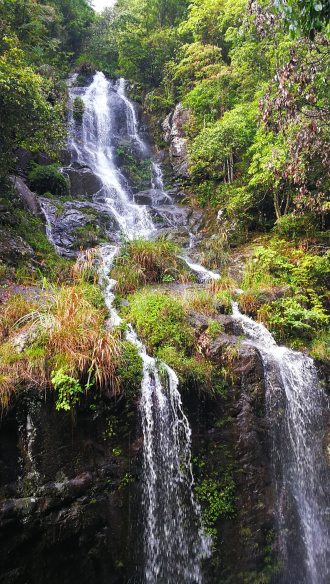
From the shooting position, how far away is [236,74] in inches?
498

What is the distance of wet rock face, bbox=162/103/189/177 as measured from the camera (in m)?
16.4

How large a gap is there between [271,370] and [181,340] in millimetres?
1675

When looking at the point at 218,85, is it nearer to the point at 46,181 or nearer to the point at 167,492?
the point at 46,181

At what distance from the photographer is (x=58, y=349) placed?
13.6ft

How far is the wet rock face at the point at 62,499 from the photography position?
334 centimetres

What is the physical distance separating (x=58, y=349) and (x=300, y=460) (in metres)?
4.29

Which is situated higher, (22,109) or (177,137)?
(177,137)

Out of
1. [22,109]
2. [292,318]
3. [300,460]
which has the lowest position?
[300,460]

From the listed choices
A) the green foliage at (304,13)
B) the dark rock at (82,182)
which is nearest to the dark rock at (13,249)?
the dark rock at (82,182)

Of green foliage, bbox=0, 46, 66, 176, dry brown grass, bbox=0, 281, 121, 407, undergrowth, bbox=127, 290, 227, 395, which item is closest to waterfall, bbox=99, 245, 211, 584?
undergrowth, bbox=127, 290, 227, 395

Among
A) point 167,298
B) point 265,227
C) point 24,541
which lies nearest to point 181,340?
point 167,298

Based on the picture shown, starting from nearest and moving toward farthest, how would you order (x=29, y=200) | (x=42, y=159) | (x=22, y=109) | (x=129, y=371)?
(x=129, y=371)
(x=22, y=109)
(x=29, y=200)
(x=42, y=159)

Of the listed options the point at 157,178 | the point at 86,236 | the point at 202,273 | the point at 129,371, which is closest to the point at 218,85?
the point at 157,178

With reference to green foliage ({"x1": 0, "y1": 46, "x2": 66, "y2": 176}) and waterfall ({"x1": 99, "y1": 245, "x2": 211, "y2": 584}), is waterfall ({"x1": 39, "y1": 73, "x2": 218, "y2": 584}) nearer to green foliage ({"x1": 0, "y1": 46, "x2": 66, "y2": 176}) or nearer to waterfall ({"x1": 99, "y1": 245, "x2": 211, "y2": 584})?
waterfall ({"x1": 99, "y1": 245, "x2": 211, "y2": 584})
